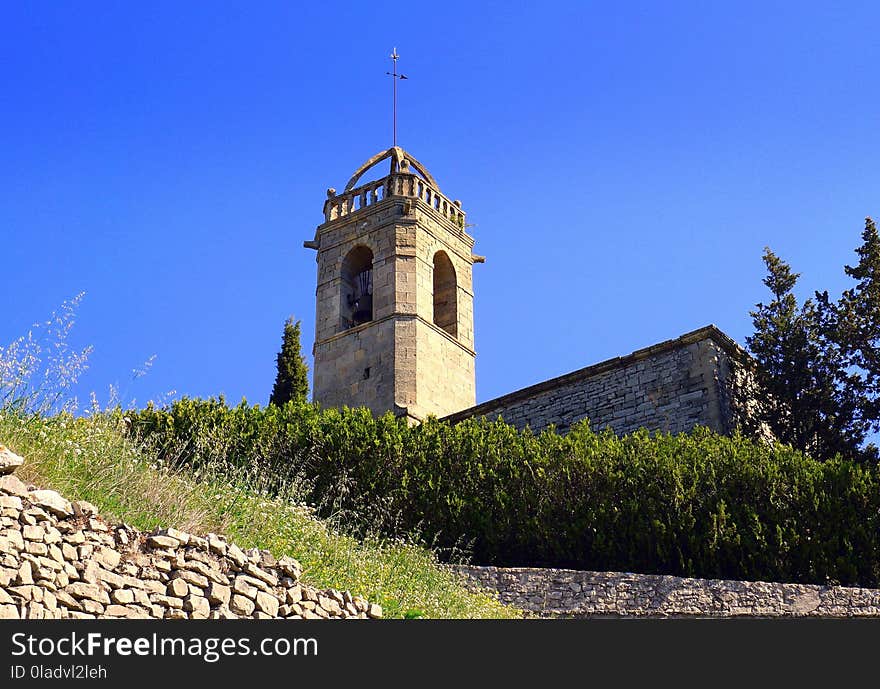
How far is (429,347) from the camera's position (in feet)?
68.2

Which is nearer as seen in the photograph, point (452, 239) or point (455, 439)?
point (455, 439)

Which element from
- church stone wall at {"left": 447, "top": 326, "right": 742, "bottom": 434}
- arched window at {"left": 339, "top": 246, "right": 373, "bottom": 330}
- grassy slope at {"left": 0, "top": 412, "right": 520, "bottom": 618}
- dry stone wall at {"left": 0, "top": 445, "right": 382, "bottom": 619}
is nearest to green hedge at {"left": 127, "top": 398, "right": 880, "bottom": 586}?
grassy slope at {"left": 0, "top": 412, "right": 520, "bottom": 618}

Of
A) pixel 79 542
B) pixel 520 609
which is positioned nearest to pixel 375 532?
pixel 520 609

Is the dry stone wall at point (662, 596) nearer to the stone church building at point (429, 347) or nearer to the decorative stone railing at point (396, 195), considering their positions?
the stone church building at point (429, 347)

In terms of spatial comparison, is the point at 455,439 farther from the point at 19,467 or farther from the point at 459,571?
the point at 19,467

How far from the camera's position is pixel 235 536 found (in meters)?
7.95

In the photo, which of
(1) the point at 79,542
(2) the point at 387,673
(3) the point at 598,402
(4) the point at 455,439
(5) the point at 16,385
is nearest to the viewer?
(2) the point at 387,673

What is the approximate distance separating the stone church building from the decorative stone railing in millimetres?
30

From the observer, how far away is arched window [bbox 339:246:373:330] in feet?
72.4

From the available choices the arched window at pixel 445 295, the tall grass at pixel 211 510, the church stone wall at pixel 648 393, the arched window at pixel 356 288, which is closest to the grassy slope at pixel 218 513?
the tall grass at pixel 211 510

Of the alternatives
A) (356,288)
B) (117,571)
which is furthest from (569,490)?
(356,288)

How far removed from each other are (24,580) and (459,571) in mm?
5682

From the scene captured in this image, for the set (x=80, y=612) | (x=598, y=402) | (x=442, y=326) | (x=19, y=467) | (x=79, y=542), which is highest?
(x=442, y=326)

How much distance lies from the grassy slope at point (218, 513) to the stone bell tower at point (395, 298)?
10.1 m
